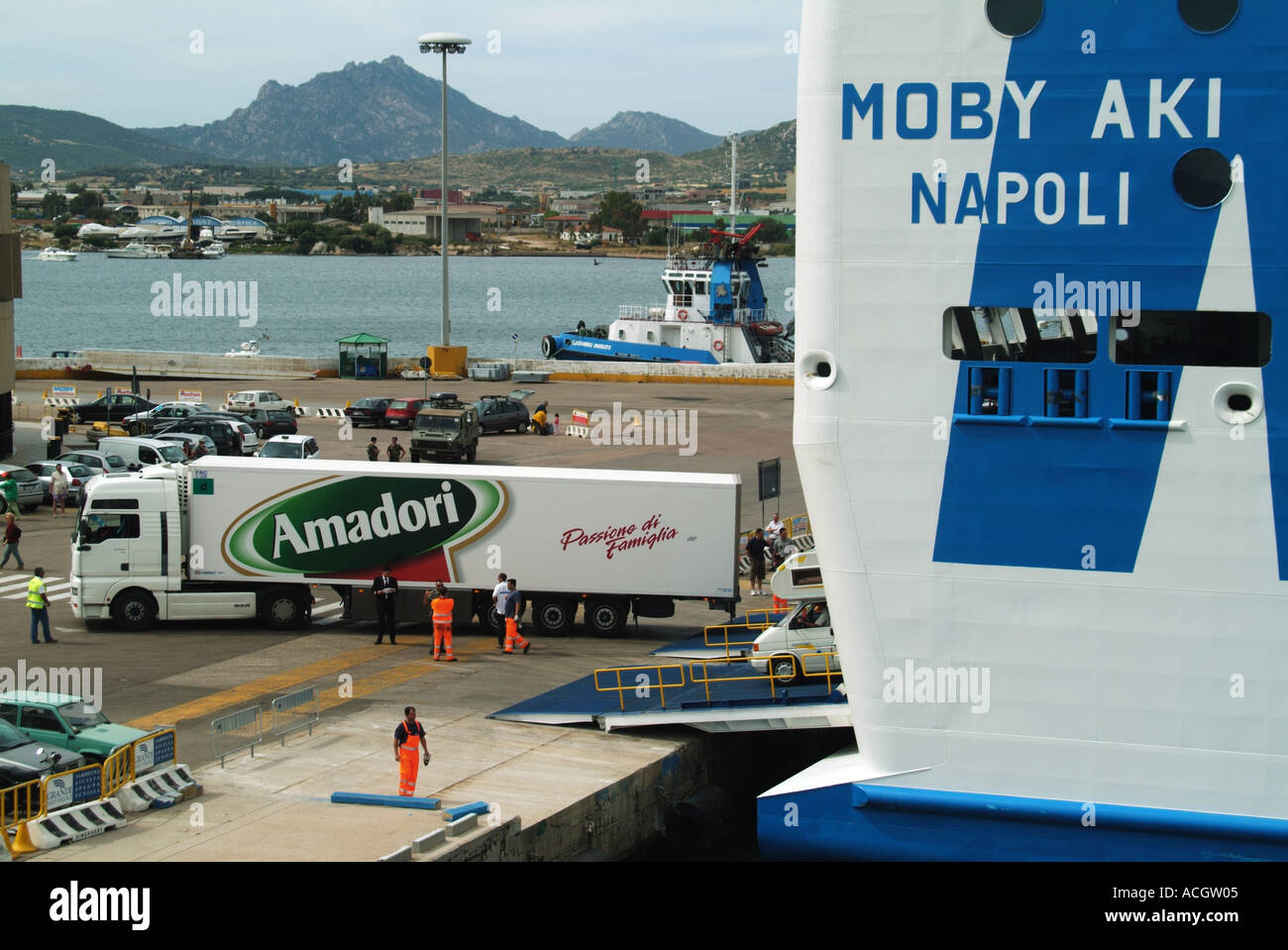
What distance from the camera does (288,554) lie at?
23.7 m

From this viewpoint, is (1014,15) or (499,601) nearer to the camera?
(1014,15)

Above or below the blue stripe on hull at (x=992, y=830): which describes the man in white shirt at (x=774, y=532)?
above

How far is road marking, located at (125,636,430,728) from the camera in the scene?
60.4ft

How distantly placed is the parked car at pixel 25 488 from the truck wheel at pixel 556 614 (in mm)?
15716

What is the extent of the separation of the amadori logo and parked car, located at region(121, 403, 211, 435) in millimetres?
20177

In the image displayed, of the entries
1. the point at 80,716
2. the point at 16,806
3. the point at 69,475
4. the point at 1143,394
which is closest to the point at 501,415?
the point at 69,475

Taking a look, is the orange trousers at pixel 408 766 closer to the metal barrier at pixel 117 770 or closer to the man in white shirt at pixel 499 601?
the metal barrier at pixel 117 770

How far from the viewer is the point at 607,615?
23688mm

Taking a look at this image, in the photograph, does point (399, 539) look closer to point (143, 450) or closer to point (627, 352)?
point (143, 450)

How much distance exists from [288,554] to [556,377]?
3782cm

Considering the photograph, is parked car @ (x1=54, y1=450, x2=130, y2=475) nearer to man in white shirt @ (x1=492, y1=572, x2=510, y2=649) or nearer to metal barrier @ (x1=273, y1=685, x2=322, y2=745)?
man in white shirt @ (x1=492, y1=572, x2=510, y2=649)

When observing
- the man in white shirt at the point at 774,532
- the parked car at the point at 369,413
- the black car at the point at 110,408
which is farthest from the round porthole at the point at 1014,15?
the black car at the point at 110,408

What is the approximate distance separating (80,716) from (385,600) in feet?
23.5

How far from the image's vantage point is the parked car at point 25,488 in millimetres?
32531
